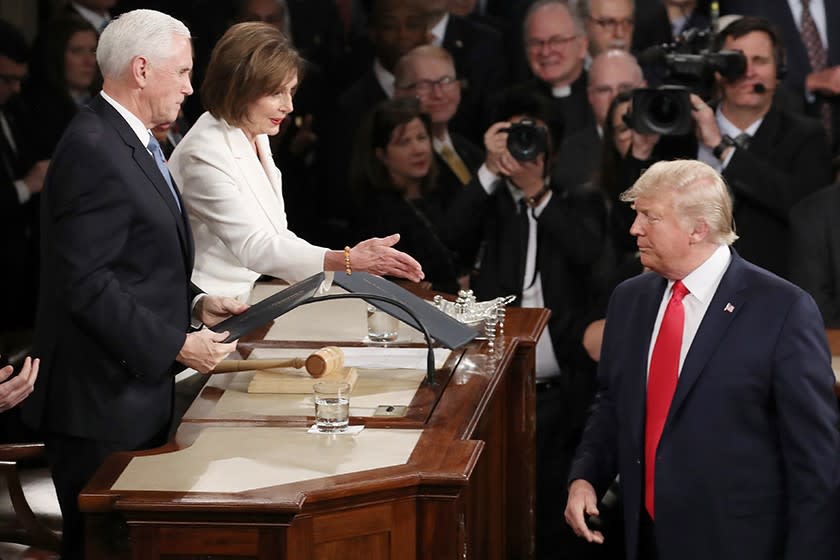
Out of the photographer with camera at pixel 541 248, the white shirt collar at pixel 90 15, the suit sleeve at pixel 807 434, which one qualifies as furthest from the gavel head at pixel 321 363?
the white shirt collar at pixel 90 15

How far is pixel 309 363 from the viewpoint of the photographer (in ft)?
11.5

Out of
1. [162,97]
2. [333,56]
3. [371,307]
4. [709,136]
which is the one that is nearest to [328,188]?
[333,56]

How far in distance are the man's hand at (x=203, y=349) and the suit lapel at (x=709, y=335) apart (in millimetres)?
1022

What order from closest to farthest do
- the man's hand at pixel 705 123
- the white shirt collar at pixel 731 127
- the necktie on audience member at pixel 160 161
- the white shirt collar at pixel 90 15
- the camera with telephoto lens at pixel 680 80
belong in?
the necktie on audience member at pixel 160 161 → the camera with telephoto lens at pixel 680 80 → the man's hand at pixel 705 123 → the white shirt collar at pixel 731 127 → the white shirt collar at pixel 90 15

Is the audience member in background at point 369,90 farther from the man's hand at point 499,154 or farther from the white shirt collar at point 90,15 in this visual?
the white shirt collar at point 90,15

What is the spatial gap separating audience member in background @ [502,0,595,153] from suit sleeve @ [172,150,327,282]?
3160 millimetres

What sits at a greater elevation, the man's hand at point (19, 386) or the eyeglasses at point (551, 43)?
the eyeglasses at point (551, 43)

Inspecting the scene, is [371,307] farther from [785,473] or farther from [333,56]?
[333,56]

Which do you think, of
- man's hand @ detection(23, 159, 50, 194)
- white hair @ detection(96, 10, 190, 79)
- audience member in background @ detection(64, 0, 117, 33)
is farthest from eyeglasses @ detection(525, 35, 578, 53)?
white hair @ detection(96, 10, 190, 79)

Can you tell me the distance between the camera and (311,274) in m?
3.80

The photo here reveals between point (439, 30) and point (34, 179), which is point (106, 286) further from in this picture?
point (439, 30)

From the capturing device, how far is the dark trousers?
10.7ft

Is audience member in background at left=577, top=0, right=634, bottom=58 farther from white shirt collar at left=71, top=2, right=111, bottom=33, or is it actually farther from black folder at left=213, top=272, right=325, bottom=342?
black folder at left=213, top=272, right=325, bottom=342

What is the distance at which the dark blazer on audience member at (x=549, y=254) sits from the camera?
20.0ft
